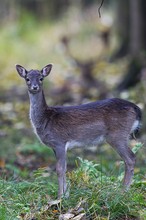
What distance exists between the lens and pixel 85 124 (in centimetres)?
814

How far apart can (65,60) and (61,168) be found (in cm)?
1493

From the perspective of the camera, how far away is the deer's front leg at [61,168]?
24.9 ft

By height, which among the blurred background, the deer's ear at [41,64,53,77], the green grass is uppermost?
the deer's ear at [41,64,53,77]

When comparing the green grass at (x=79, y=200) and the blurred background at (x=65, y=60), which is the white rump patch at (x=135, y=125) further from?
the blurred background at (x=65, y=60)

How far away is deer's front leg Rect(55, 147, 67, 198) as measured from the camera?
758 centimetres

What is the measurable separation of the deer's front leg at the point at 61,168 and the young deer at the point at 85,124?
0.05ft

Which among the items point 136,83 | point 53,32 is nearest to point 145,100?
point 136,83

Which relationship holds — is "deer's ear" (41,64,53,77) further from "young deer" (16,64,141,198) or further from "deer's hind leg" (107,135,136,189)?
"deer's hind leg" (107,135,136,189)

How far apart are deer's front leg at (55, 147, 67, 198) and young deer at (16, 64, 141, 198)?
14 mm

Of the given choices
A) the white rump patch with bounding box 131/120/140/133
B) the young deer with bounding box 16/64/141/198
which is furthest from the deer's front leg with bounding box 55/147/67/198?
the white rump patch with bounding box 131/120/140/133

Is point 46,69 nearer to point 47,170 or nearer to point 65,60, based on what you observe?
point 47,170

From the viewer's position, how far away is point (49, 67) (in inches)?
325

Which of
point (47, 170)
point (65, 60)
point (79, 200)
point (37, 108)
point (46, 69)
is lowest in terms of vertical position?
point (65, 60)

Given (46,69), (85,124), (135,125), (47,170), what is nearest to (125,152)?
(135,125)
